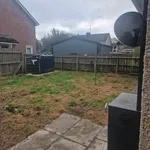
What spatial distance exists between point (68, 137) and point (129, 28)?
199 centimetres

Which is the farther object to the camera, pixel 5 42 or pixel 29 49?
pixel 29 49

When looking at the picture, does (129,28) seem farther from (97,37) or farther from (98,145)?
(97,37)

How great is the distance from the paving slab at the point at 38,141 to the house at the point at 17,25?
460 inches

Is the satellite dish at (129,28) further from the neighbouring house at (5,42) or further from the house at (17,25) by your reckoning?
the house at (17,25)

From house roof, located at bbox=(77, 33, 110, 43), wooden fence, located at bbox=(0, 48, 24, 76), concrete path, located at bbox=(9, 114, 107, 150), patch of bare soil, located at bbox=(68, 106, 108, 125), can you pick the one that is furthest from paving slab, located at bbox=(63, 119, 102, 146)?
house roof, located at bbox=(77, 33, 110, 43)

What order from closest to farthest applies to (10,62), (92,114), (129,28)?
(129,28) → (92,114) → (10,62)

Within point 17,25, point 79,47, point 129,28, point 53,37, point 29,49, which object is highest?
point 53,37

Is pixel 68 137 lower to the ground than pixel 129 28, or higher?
lower

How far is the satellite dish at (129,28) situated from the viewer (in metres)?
1.27

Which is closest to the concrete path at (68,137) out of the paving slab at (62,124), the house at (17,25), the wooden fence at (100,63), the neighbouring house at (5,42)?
the paving slab at (62,124)

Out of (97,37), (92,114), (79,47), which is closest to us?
(92,114)

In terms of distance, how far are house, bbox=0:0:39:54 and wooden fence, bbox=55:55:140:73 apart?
5.02 meters

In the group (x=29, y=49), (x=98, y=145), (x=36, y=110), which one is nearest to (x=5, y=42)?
(x=29, y=49)

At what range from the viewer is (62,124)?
9.75 feet
